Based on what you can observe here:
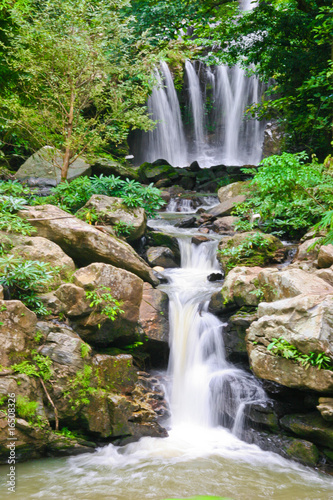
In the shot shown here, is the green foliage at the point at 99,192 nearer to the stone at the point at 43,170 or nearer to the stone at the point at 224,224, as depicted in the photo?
the stone at the point at 43,170

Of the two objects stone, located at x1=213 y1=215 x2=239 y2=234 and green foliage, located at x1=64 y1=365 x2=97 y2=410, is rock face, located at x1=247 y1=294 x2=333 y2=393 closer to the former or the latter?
green foliage, located at x1=64 y1=365 x2=97 y2=410

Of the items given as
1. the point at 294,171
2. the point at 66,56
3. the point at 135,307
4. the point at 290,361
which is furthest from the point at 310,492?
the point at 66,56

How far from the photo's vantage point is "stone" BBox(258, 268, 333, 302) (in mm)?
4949

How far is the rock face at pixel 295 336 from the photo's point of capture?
4117mm

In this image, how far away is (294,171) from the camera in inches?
219

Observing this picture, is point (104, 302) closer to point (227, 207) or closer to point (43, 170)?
point (43, 170)

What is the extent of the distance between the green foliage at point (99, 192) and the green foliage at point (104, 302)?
2.94 meters

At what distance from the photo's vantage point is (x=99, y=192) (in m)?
8.18

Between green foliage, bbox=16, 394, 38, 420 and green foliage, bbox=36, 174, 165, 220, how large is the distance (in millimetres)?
4164

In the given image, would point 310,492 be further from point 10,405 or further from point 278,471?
point 10,405

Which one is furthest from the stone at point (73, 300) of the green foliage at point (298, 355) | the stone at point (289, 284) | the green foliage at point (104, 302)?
the stone at point (289, 284)

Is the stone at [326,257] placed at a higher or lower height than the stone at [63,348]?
higher

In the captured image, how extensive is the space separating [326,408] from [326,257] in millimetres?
2411

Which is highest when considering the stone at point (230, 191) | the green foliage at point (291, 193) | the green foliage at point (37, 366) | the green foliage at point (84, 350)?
the stone at point (230, 191)
